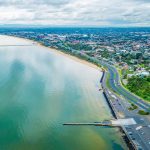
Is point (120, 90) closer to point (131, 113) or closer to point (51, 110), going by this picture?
point (131, 113)

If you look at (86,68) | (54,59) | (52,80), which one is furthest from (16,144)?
(54,59)

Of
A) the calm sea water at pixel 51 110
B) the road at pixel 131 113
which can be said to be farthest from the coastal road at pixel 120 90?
the calm sea water at pixel 51 110

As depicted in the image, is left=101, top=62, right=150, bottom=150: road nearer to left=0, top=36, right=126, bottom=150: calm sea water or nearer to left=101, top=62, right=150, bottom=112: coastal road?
left=101, top=62, right=150, bottom=112: coastal road

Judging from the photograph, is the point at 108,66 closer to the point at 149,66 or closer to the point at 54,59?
the point at 149,66

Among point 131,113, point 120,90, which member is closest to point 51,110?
point 131,113

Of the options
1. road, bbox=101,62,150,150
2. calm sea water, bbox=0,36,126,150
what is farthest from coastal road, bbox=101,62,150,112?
calm sea water, bbox=0,36,126,150

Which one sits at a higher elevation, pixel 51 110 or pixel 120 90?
pixel 120 90
